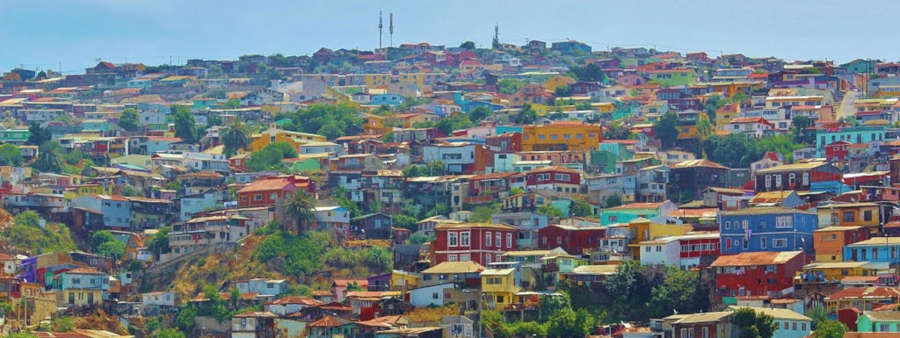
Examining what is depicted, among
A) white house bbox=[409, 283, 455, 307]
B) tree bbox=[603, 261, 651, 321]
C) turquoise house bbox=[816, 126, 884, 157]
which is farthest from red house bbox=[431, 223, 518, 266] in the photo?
turquoise house bbox=[816, 126, 884, 157]

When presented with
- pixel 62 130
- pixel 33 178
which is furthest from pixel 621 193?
pixel 62 130

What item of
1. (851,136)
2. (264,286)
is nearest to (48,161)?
(264,286)

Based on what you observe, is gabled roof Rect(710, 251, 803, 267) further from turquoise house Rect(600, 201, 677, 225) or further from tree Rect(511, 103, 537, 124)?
tree Rect(511, 103, 537, 124)

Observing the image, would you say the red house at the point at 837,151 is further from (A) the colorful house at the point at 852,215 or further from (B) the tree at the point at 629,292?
(B) the tree at the point at 629,292

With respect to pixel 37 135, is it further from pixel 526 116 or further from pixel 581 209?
pixel 581 209

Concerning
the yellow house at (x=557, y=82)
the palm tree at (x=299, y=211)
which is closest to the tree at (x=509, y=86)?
the yellow house at (x=557, y=82)

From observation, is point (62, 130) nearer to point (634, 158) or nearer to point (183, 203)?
point (183, 203)
